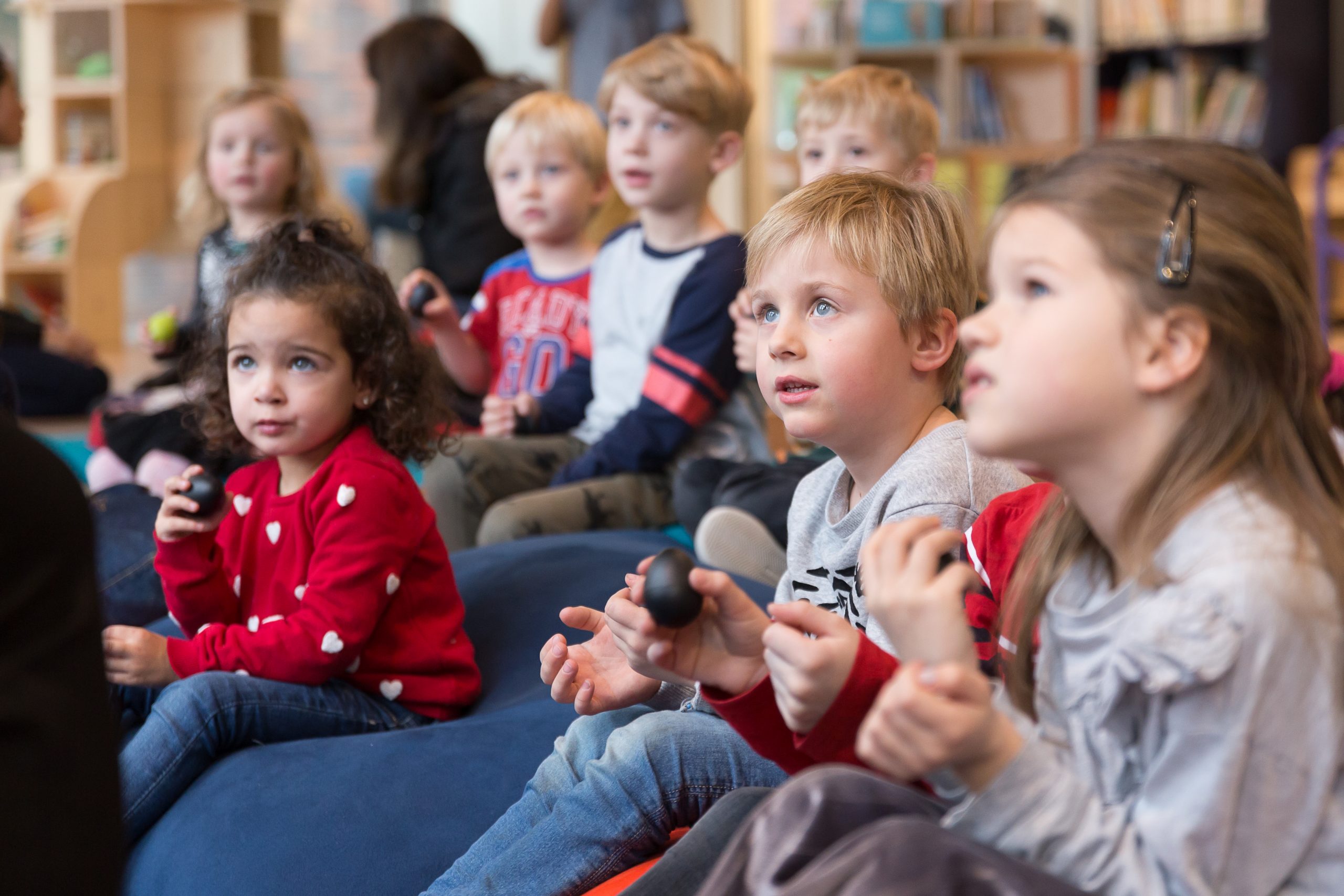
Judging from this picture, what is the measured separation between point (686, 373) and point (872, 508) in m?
1.10

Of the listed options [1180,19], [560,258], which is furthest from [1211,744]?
[1180,19]

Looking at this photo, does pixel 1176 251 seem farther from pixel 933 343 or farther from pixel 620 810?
pixel 620 810

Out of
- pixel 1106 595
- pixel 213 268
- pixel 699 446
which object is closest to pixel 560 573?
pixel 699 446

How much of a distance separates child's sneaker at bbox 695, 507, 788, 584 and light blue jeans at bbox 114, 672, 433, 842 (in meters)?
0.58

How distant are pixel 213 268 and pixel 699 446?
129cm

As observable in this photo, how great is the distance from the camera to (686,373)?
2311 millimetres

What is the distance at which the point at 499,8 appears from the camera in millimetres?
5641

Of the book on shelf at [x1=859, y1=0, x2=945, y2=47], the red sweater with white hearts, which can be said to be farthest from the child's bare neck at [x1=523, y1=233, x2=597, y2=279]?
the book on shelf at [x1=859, y1=0, x2=945, y2=47]

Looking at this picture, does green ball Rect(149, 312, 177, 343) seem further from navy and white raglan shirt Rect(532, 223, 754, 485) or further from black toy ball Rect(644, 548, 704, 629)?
black toy ball Rect(644, 548, 704, 629)

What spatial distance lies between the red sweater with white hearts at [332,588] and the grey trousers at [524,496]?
579 millimetres

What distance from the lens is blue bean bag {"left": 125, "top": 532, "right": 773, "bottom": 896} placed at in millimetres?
1280

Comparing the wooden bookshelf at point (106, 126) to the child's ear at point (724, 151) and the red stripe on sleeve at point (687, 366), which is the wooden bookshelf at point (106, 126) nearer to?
the child's ear at point (724, 151)

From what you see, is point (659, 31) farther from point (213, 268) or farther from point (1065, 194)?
point (1065, 194)

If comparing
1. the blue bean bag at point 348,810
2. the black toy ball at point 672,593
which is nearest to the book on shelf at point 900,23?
the blue bean bag at point 348,810
